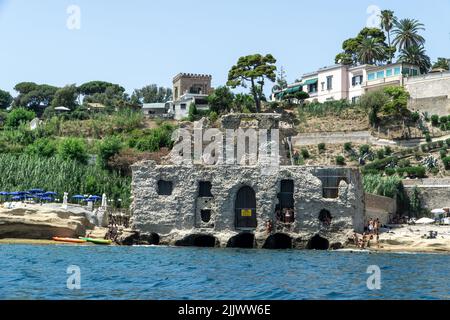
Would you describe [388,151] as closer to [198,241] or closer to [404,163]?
[404,163]

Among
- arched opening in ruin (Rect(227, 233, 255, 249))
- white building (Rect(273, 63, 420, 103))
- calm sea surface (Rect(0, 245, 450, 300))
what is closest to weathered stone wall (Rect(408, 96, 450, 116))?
white building (Rect(273, 63, 420, 103))

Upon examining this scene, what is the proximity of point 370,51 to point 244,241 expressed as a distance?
1998 inches

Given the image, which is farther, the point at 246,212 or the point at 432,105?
the point at 432,105

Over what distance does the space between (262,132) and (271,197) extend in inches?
177

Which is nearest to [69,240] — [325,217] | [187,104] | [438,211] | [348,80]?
[325,217]

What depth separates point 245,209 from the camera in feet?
150

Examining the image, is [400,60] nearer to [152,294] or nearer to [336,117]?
[336,117]

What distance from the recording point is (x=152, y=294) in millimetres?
21375

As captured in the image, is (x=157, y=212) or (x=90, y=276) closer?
(x=90, y=276)

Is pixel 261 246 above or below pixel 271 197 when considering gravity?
below

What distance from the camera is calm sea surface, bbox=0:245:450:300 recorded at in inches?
854
